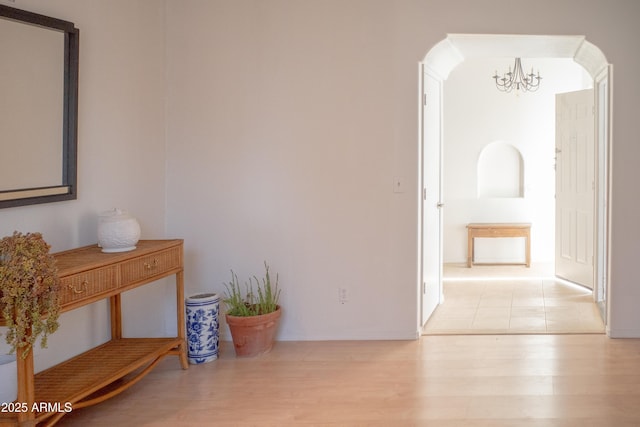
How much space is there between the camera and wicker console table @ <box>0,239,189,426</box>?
107 inches

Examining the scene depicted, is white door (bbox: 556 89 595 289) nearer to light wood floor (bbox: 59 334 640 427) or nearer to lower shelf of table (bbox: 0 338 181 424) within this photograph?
light wood floor (bbox: 59 334 640 427)

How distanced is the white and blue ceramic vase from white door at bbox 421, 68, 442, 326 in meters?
1.62

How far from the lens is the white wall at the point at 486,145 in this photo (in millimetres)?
7996

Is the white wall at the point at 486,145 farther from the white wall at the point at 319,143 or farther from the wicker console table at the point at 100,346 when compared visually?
the wicker console table at the point at 100,346

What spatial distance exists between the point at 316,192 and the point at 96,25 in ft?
5.98

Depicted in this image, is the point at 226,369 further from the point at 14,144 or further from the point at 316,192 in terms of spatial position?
the point at 14,144

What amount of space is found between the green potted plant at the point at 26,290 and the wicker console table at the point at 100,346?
0.10 m

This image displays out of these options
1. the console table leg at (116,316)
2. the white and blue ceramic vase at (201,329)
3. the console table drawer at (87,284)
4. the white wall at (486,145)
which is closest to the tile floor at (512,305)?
the white wall at (486,145)

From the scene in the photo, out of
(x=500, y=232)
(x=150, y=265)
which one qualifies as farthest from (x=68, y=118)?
(x=500, y=232)

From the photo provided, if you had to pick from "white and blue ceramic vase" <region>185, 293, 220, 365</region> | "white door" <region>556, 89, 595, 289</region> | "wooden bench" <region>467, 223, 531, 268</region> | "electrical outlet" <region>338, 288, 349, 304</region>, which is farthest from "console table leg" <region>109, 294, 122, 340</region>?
"wooden bench" <region>467, 223, 531, 268</region>

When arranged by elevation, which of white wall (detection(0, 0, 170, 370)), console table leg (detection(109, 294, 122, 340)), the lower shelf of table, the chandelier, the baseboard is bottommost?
the baseboard

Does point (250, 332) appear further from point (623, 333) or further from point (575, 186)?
point (575, 186)

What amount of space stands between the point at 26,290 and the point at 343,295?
8.11ft

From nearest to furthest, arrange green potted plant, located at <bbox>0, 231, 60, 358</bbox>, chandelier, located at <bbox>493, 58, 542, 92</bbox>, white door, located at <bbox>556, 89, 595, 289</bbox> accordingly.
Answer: green potted plant, located at <bbox>0, 231, 60, 358</bbox>, white door, located at <bbox>556, 89, 595, 289</bbox>, chandelier, located at <bbox>493, 58, 542, 92</bbox>
